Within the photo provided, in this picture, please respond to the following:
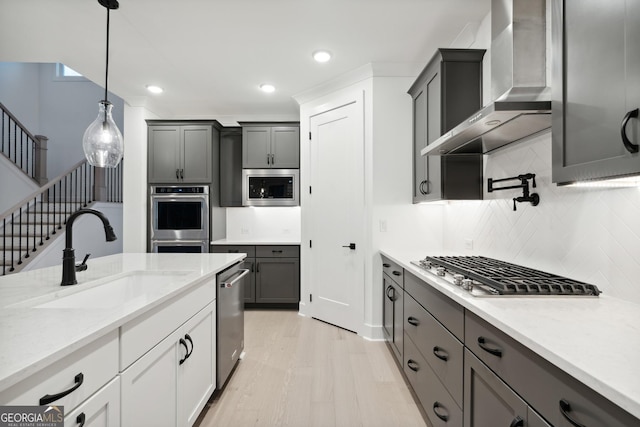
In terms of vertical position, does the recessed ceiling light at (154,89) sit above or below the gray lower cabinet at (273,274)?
above

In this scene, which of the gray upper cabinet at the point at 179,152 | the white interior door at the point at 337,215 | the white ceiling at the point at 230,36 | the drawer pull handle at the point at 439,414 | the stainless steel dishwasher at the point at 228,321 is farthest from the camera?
the gray upper cabinet at the point at 179,152

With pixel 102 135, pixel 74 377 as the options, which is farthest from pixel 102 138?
pixel 74 377

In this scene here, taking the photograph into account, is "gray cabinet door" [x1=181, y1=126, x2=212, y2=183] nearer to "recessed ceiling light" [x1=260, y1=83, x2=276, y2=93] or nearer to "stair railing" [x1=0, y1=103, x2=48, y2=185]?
"recessed ceiling light" [x1=260, y1=83, x2=276, y2=93]

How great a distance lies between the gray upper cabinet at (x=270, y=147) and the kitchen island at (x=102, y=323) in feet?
7.52

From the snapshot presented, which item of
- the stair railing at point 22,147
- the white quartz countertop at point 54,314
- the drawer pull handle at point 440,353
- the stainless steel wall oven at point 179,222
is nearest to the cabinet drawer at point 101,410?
the white quartz countertop at point 54,314

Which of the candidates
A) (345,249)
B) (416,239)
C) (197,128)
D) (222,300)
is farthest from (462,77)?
(197,128)

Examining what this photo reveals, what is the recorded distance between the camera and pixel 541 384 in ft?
2.76

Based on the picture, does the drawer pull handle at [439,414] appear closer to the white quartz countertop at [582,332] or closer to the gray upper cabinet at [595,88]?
the white quartz countertop at [582,332]

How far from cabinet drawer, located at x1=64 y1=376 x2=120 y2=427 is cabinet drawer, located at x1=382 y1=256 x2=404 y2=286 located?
73.1 inches

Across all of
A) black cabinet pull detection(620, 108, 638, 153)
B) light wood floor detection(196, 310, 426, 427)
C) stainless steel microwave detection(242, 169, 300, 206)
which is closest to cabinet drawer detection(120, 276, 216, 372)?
light wood floor detection(196, 310, 426, 427)

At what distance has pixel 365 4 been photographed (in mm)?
2207

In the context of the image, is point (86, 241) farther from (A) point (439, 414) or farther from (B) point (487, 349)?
(B) point (487, 349)

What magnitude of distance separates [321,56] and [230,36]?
840 millimetres

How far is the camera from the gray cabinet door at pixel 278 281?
158 inches
